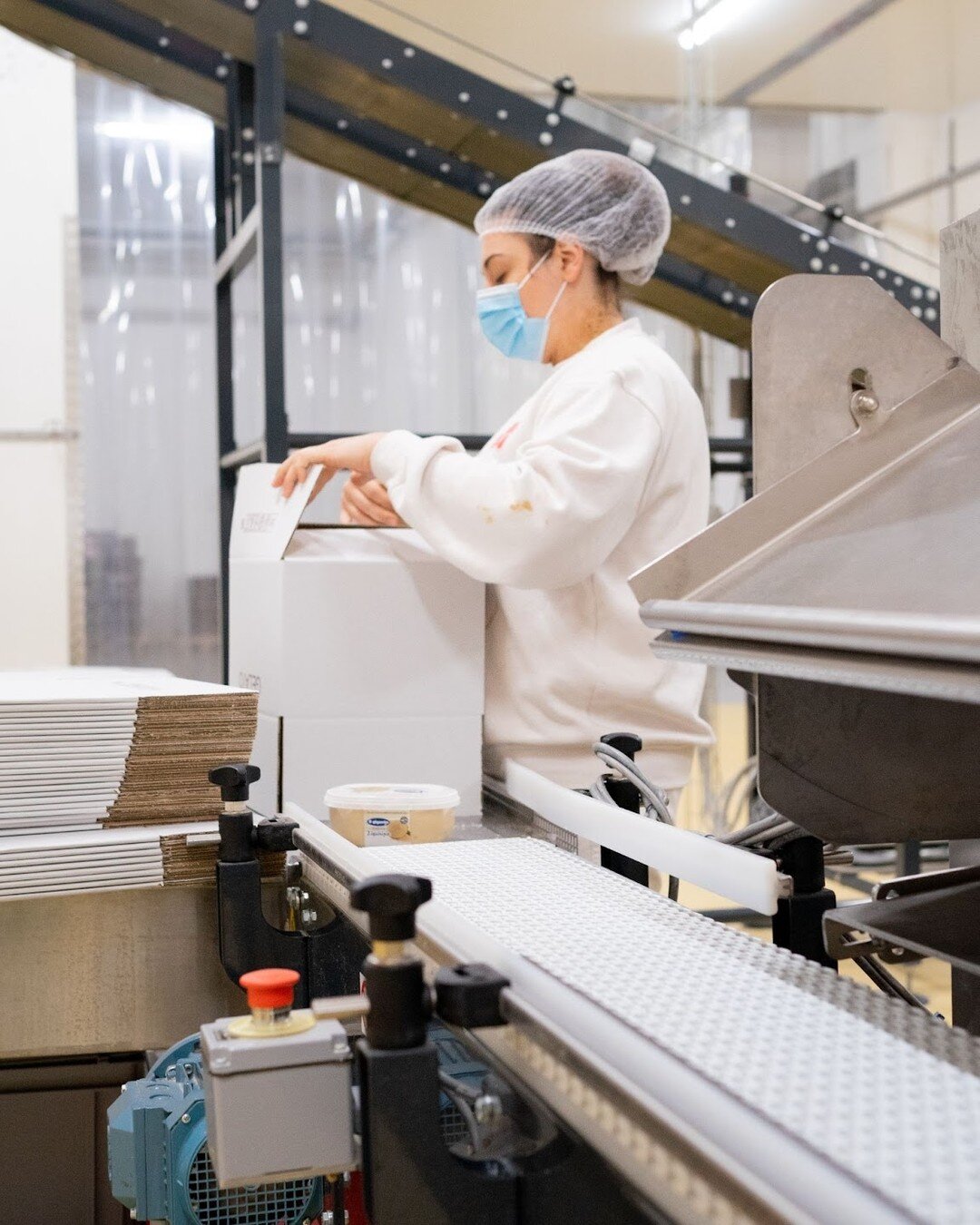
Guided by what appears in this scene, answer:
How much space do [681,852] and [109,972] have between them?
0.60 metres

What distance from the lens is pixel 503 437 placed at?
177 cm

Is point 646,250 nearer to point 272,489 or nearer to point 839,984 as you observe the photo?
point 272,489

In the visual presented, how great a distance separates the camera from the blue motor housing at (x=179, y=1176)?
975 millimetres

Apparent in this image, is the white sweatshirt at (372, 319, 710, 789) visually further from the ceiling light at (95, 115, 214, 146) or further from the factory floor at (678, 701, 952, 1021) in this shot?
the ceiling light at (95, 115, 214, 146)

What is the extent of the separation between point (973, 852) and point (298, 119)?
265cm

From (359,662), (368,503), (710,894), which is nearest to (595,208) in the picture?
(368,503)

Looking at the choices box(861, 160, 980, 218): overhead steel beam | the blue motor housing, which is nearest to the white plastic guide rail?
the blue motor housing

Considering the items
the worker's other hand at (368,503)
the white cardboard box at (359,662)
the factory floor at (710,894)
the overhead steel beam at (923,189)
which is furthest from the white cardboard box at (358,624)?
the overhead steel beam at (923,189)

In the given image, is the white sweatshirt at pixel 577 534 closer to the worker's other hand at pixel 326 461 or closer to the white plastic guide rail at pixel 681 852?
the worker's other hand at pixel 326 461

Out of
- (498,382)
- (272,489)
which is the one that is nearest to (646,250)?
(272,489)

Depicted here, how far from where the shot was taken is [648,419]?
1.54 meters

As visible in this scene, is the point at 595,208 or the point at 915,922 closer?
the point at 915,922

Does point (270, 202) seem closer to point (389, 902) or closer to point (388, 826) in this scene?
point (388, 826)

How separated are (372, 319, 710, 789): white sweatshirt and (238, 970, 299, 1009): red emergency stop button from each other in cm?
75
